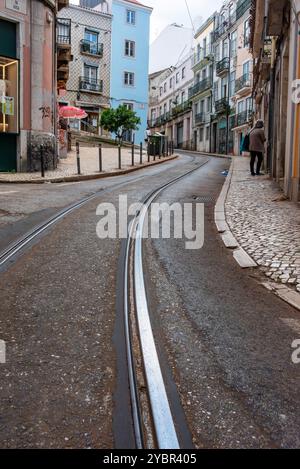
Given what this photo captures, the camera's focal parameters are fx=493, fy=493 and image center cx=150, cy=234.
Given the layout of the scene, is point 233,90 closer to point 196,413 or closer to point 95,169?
point 95,169

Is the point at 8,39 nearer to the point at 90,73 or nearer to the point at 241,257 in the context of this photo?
the point at 241,257

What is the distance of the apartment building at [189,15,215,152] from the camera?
1889 inches

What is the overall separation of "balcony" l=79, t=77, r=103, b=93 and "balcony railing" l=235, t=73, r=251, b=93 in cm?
1310

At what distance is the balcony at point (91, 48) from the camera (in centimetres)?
4422

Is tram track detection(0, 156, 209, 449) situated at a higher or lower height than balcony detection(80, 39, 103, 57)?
lower

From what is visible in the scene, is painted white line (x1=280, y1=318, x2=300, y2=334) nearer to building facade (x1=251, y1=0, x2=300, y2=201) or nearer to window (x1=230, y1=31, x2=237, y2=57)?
building facade (x1=251, y1=0, x2=300, y2=201)

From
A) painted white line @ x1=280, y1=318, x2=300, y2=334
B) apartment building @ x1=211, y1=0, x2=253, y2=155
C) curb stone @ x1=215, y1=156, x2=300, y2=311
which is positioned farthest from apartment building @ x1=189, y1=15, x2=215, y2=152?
painted white line @ x1=280, y1=318, x2=300, y2=334

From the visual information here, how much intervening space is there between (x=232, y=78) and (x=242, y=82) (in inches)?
155

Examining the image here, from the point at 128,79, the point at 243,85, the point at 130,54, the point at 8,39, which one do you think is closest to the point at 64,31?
the point at 130,54

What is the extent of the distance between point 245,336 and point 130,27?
48.1 m

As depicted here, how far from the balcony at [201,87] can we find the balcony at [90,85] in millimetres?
10475

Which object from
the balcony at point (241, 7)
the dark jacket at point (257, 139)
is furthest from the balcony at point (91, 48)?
the dark jacket at point (257, 139)

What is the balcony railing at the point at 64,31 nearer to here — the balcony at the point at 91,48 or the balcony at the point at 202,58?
the balcony at the point at 91,48
